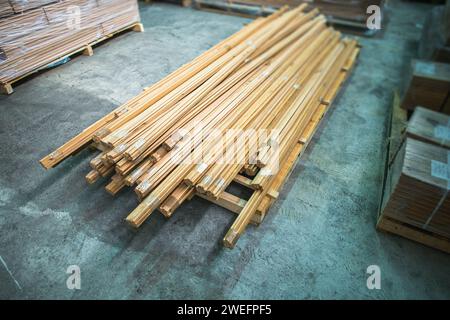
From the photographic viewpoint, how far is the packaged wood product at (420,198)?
249 centimetres

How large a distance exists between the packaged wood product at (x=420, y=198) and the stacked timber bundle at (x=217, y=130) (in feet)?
3.59

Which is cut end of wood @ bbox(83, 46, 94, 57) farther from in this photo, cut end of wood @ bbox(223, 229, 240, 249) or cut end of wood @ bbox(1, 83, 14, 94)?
cut end of wood @ bbox(223, 229, 240, 249)

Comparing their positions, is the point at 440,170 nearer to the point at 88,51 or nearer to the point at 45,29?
the point at 45,29

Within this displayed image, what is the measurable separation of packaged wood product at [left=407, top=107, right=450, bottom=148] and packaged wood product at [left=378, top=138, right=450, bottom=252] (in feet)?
1.73

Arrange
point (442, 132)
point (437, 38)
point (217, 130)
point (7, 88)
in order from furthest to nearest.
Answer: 1. point (437, 38)
2. point (7, 88)
3. point (442, 132)
4. point (217, 130)

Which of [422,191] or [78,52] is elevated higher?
[78,52]

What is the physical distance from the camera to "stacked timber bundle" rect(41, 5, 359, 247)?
9.11 ft

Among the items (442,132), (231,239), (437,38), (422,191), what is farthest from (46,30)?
(437,38)

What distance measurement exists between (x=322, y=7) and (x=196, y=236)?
264 inches

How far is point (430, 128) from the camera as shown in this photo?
342 centimetres

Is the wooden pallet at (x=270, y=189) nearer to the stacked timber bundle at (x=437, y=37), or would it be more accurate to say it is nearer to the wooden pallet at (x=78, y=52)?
the stacked timber bundle at (x=437, y=37)

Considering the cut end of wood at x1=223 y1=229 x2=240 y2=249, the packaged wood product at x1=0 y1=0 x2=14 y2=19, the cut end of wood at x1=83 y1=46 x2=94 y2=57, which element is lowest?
the cut end of wood at x1=223 y1=229 x2=240 y2=249
